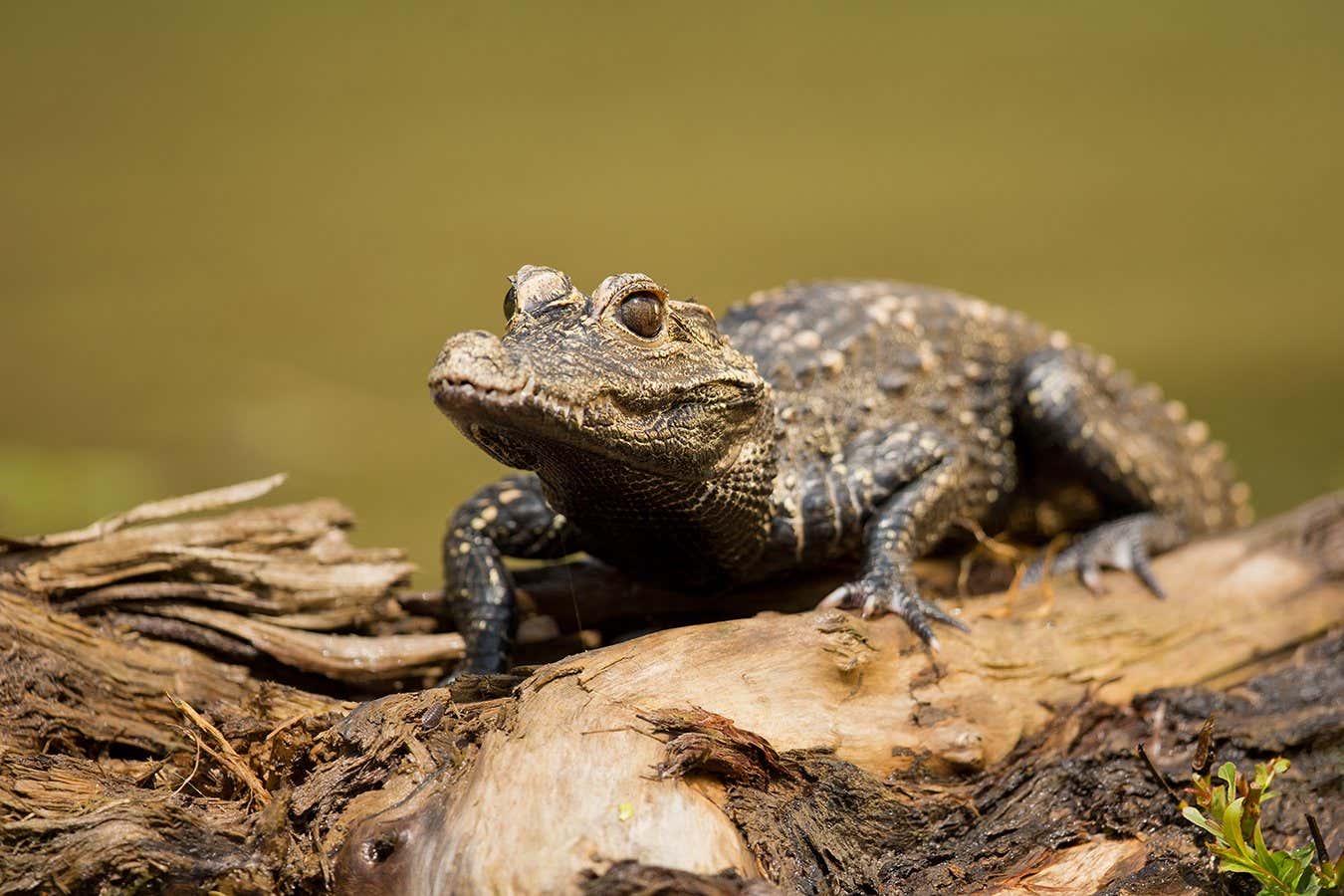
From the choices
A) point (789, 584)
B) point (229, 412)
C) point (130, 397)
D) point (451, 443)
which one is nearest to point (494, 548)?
point (789, 584)


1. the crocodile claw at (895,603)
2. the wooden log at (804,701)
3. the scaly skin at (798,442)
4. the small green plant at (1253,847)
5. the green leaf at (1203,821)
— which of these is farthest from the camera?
the crocodile claw at (895,603)

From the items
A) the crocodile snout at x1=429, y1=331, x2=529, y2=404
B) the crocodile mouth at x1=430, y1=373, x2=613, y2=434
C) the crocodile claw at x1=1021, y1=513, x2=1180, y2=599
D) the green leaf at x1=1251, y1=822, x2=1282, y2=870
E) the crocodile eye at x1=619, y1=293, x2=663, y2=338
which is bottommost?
the green leaf at x1=1251, y1=822, x2=1282, y2=870

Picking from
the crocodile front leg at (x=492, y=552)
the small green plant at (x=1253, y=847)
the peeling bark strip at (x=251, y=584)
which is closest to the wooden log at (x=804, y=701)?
the small green plant at (x=1253, y=847)

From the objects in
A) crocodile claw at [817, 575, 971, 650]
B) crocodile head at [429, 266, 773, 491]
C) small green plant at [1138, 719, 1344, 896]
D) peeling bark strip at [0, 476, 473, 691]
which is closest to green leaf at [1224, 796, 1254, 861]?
small green plant at [1138, 719, 1344, 896]

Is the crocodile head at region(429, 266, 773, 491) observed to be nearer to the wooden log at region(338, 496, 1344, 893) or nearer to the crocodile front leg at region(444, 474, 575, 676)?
the wooden log at region(338, 496, 1344, 893)

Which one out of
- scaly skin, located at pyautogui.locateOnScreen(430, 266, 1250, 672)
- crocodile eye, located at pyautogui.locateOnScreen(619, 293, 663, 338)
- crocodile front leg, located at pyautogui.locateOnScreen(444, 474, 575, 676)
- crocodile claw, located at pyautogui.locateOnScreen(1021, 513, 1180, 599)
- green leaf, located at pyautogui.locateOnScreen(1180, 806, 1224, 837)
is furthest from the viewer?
crocodile claw, located at pyautogui.locateOnScreen(1021, 513, 1180, 599)

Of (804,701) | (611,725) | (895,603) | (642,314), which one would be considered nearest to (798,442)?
(895,603)

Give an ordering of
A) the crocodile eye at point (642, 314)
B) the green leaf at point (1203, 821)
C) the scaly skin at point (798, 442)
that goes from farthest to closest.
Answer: the crocodile eye at point (642, 314) → the scaly skin at point (798, 442) → the green leaf at point (1203, 821)

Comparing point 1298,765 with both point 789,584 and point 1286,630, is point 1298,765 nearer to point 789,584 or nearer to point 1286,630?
point 1286,630

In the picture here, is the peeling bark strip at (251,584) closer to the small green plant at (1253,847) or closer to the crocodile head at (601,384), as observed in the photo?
the crocodile head at (601,384)
